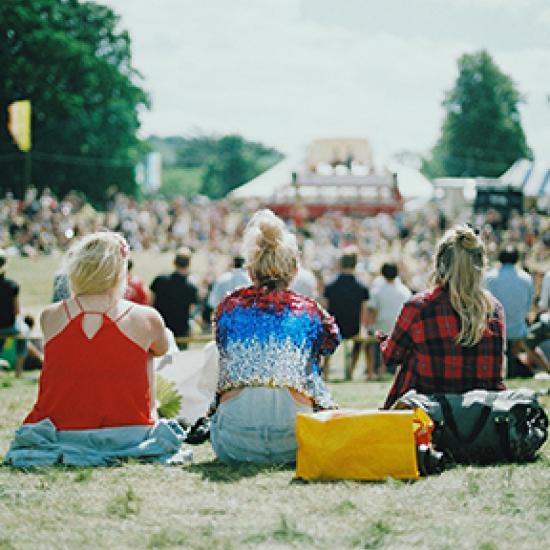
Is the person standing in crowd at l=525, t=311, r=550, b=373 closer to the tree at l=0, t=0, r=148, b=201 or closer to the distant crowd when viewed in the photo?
the distant crowd

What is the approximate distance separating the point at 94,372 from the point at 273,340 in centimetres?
96

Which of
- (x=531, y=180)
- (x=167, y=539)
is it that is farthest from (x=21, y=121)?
(x=167, y=539)

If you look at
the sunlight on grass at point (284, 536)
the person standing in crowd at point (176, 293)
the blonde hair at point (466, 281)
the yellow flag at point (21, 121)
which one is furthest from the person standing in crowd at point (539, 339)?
the yellow flag at point (21, 121)

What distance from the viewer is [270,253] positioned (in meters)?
5.63

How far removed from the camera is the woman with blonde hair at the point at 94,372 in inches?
218

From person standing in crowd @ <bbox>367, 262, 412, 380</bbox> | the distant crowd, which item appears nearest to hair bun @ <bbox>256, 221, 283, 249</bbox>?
person standing in crowd @ <bbox>367, 262, 412, 380</bbox>

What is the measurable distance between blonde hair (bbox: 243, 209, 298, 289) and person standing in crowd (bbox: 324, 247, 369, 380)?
6533 mm

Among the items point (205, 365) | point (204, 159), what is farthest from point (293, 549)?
point (204, 159)

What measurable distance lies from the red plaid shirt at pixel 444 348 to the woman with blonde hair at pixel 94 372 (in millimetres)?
1416

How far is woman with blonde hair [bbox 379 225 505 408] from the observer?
5.90m

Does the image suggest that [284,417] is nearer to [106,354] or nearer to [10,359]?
[106,354]

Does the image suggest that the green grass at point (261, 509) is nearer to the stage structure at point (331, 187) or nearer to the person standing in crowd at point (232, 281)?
the person standing in crowd at point (232, 281)

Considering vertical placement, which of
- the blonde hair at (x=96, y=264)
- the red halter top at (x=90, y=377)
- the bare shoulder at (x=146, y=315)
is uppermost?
the blonde hair at (x=96, y=264)

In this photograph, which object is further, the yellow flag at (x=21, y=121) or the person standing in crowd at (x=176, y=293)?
the yellow flag at (x=21, y=121)
